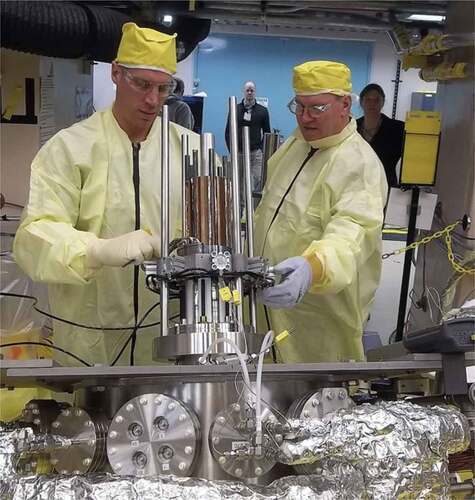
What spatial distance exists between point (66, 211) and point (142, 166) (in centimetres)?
22

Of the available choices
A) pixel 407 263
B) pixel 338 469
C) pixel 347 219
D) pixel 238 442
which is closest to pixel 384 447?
pixel 338 469

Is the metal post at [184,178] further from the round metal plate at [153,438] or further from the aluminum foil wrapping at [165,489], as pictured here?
the aluminum foil wrapping at [165,489]

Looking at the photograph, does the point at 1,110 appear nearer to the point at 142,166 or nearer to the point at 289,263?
the point at 142,166

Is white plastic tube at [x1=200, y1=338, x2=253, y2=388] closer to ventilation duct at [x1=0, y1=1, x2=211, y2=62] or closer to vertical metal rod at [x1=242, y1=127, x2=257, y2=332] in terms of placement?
vertical metal rod at [x1=242, y1=127, x2=257, y2=332]

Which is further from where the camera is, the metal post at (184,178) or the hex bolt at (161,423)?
the metal post at (184,178)

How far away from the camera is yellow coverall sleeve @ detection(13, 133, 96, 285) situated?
1425 mm

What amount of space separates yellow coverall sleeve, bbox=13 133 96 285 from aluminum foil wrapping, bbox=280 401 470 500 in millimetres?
551

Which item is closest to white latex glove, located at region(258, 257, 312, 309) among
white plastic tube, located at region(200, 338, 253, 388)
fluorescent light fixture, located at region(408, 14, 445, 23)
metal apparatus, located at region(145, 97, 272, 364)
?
metal apparatus, located at region(145, 97, 272, 364)

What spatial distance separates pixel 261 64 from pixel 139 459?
3.75 metres

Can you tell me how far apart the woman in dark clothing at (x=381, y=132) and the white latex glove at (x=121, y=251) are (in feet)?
6.46

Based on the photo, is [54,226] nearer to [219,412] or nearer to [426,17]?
[219,412]

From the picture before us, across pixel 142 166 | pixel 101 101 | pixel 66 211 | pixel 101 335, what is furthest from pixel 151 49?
pixel 101 101

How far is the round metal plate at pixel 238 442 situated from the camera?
1.19m

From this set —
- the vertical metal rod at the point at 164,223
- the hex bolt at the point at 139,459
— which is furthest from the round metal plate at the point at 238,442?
the vertical metal rod at the point at 164,223
